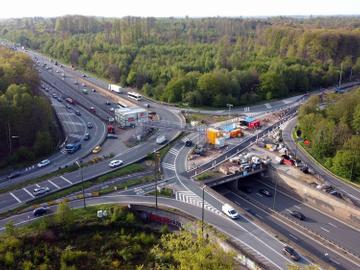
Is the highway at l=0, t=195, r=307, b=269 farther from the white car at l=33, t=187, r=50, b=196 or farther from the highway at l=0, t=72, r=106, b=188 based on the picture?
the highway at l=0, t=72, r=106, b=188

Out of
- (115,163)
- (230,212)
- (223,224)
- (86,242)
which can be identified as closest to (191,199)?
(230,212)

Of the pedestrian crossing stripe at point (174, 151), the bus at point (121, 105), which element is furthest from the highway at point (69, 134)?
the pedestrian crossing stripe at point (174, 151)

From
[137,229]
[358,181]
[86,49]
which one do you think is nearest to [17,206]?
[137,229]

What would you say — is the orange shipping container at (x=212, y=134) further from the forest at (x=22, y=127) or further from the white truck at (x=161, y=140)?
the forest at (x=22, y=127)

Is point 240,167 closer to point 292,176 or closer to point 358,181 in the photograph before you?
point 292,176

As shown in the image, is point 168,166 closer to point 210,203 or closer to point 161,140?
point 161,140
